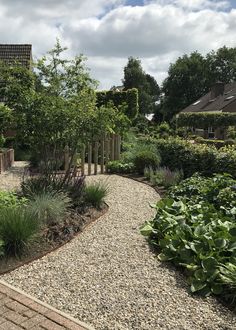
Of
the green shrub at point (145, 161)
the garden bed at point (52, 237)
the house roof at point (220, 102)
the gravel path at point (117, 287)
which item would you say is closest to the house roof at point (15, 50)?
the green shrub at point (145, 161)

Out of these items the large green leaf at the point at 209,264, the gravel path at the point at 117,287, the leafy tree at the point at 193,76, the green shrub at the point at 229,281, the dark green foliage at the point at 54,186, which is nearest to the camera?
the gravel path at the point at 117,287

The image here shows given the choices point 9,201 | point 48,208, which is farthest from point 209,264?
point 9,201

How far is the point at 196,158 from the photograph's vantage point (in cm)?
1161

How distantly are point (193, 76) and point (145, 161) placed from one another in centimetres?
6433

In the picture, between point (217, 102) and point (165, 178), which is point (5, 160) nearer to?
point (165, 178)

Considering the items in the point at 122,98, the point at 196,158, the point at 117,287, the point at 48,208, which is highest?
the point at 122,98

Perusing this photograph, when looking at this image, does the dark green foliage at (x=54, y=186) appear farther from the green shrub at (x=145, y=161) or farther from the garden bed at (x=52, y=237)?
the green shrub at (x=145, y=161)

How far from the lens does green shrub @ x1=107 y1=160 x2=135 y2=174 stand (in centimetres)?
1273

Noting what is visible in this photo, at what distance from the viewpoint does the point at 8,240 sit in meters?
5.24

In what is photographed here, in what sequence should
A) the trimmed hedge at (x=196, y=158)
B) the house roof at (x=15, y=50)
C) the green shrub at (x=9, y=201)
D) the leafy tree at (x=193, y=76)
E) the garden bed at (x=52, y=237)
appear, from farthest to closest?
the leafy tree at (x=193, y=76) < the house roof at (x=15, y=50) < the trimmed hedge at (x=196, y=158) < the green shrub at (x=9, y=201) < the garden bed at (x=52, y=237)

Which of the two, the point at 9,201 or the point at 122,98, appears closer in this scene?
the point at 9,201

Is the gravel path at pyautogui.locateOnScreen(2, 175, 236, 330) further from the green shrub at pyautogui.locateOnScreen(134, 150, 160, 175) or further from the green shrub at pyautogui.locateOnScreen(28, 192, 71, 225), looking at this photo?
the green shrub at pyautogui.locateOnScreen(134, 150, 160, 175)

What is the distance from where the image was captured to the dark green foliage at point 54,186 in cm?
748

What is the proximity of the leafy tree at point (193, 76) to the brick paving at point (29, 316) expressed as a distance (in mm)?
65434
